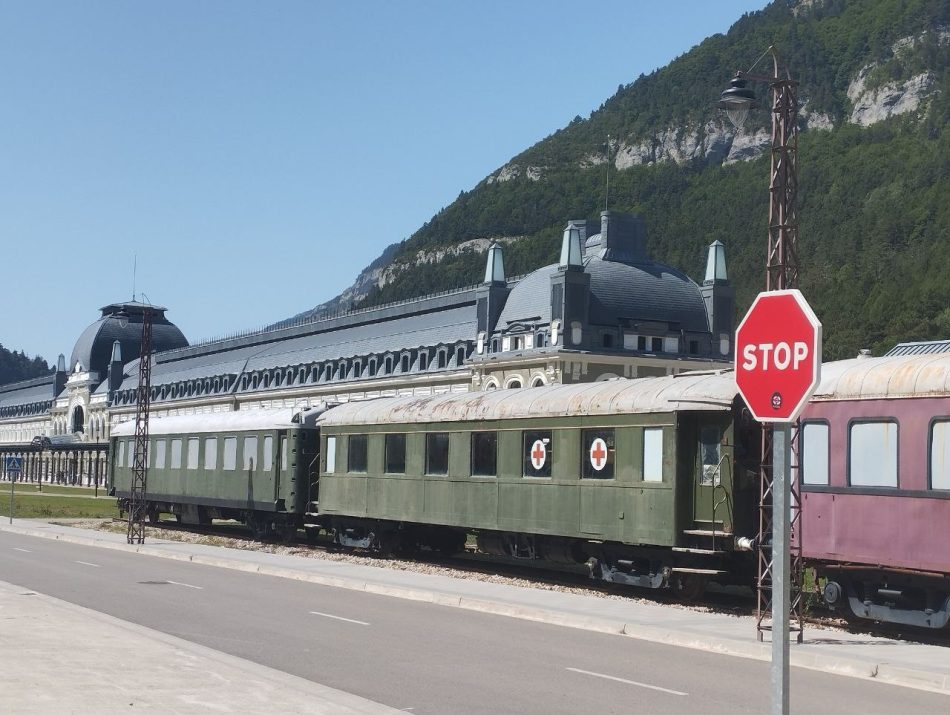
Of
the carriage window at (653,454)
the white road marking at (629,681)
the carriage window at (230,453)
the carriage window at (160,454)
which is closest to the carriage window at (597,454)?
the carriage window at (653,454)

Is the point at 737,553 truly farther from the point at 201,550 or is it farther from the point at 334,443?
the point at 201,550

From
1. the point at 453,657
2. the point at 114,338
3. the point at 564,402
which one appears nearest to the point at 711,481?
the point at 564,402

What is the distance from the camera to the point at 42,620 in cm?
1565

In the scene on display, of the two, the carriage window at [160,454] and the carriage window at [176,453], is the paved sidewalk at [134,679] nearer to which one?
the carriage window at [176,453]

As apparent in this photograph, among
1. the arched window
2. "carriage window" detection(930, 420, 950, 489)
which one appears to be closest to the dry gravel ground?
"carriage window" detection(930, 420, 950, 489)

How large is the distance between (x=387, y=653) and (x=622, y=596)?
26.4 ft

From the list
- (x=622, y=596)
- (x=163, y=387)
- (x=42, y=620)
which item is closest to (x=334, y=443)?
(x=622, y=596)

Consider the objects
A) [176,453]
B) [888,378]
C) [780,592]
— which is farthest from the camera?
[176,453]

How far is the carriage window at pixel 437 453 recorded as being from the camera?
27.0 m

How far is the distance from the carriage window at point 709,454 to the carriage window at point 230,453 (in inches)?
809

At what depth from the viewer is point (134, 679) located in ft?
37.4

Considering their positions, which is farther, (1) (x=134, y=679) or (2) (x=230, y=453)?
(2) (x=230, y=453)

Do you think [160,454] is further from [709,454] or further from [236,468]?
[709,454]

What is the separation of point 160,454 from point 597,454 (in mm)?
25741
